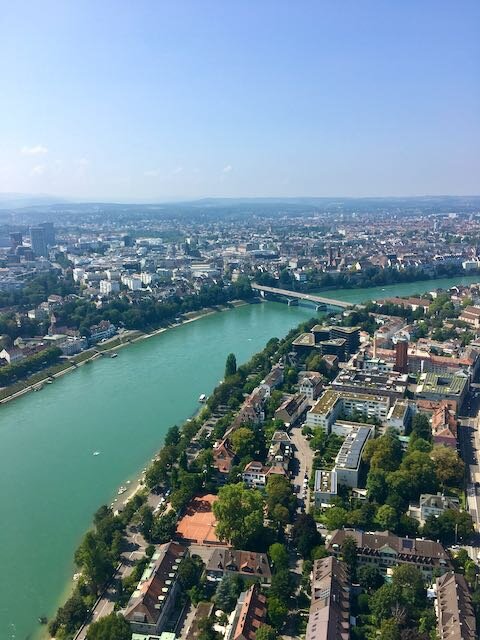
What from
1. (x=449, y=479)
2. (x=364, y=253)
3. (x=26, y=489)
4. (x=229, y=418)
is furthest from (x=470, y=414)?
(x=364, y=253)

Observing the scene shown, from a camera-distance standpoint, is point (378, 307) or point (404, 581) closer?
point (404, 581)

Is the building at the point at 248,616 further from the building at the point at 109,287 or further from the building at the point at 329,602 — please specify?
the building at the point at 109,287

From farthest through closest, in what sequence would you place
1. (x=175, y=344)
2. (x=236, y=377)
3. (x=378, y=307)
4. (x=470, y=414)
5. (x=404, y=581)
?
(x=378, y=307), (x=175, y=344), (x=236, y=377), (x=470, y=414), (x=404, y=581)

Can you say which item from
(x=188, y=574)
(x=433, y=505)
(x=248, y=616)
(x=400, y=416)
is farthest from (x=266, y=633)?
(x=400, y=416)

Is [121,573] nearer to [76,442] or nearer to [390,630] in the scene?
[390,630]

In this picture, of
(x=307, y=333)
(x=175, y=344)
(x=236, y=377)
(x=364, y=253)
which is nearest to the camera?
(x=236, y=377)

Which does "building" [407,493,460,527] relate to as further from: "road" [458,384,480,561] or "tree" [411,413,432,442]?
"tree" [411,413,432,442]

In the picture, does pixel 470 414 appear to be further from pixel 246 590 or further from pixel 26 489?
pixel 26 489

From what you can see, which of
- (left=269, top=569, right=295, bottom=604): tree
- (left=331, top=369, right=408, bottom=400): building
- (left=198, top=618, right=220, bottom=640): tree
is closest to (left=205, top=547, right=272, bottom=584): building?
(left=269, top=569, right=295, bottom=604): tree

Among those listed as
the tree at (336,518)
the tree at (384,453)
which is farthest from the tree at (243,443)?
the tree at (336,518)
